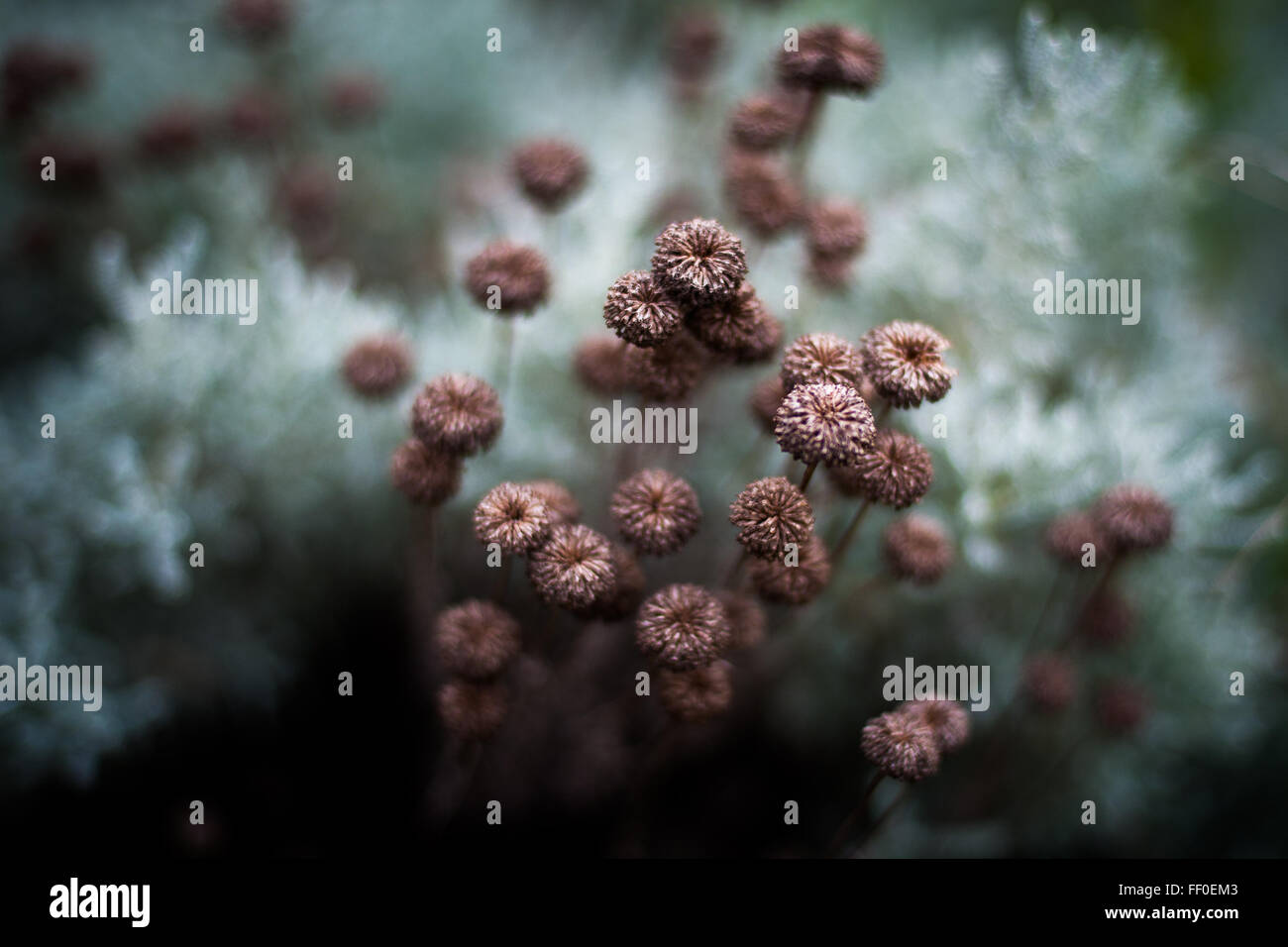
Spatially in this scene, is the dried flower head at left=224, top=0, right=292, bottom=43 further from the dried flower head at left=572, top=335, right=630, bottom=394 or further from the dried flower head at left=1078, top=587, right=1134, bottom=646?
the dried flower head at left=1078, top=587, right=1134, bottom=646

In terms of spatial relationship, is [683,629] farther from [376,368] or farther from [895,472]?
[376,368]

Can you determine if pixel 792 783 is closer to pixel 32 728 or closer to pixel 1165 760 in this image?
pixel 1165 760

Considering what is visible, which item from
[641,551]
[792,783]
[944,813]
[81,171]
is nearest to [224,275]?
[81,171]

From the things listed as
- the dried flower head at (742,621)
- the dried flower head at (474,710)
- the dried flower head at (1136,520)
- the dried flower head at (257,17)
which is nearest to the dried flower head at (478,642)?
the dried flower head at (474,710)

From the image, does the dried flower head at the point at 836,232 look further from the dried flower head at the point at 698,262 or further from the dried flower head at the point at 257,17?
the dried flower head at the point at 257,17

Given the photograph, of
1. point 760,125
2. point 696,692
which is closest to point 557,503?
point 696,692
